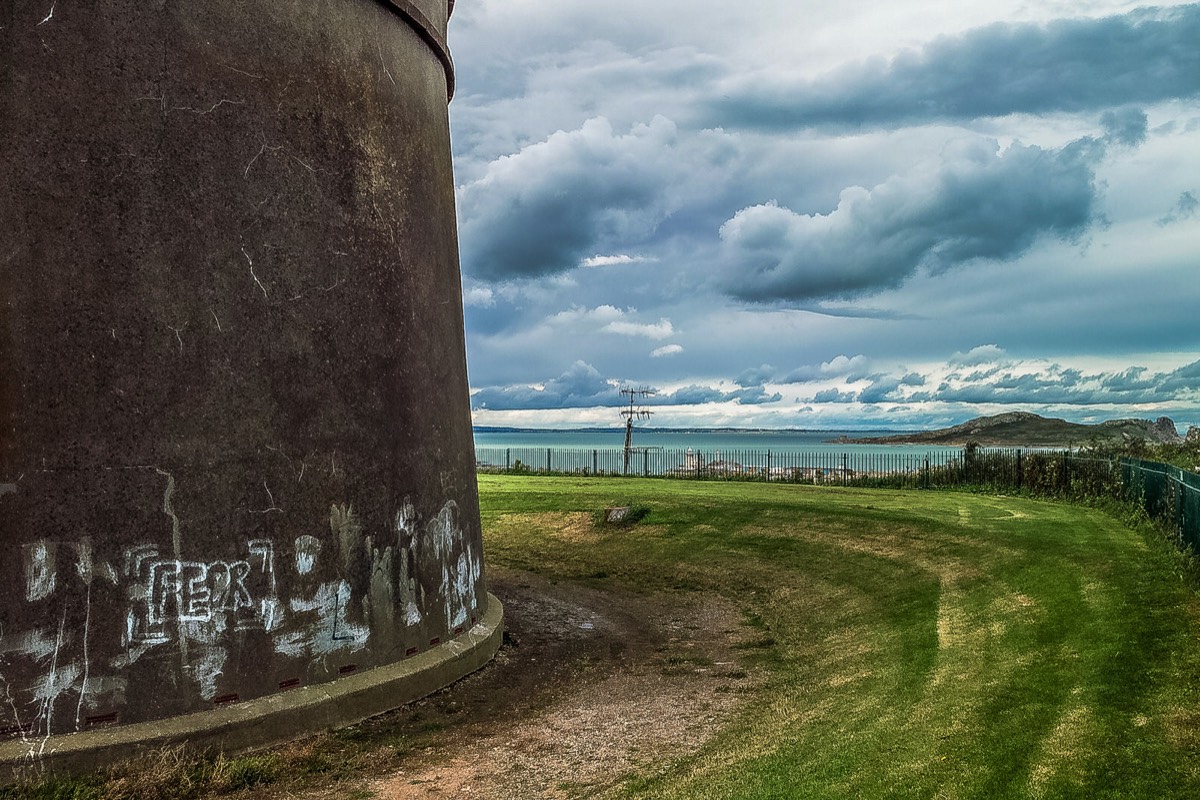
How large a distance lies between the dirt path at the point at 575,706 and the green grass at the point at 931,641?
1.73ft

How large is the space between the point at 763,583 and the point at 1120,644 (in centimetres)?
822

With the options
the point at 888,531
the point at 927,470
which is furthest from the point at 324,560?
the point at 927,470

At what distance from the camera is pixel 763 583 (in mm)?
17062

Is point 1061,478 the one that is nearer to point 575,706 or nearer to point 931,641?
point 931,641

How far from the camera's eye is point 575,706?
974cm

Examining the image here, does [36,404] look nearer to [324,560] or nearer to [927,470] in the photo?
[324,560]

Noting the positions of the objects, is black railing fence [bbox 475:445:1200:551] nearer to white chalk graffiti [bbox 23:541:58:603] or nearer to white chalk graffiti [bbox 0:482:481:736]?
white chalk graffiti [bbox 0:482:481:736]

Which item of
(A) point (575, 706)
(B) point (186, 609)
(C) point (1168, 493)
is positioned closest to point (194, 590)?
(B) point (186, 609)

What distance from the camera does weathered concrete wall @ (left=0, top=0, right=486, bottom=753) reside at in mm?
7379

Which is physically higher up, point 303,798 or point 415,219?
point 415,219

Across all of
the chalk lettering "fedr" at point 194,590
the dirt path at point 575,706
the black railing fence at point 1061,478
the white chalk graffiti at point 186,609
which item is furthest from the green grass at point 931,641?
the chalk lettering "fedr" at point 194,590

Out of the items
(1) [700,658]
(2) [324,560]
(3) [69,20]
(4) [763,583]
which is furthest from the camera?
(4) [763,583]

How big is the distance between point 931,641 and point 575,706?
5.06 m

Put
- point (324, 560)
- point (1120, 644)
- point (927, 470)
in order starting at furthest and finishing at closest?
point (927, 470) < point (1120, 644) < point (324, 560)
